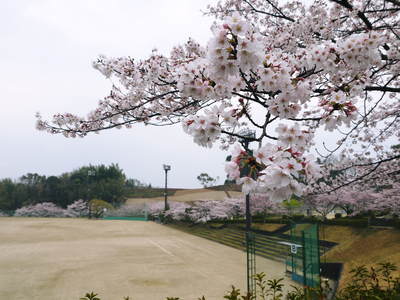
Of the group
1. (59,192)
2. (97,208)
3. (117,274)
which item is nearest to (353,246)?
(117,274)

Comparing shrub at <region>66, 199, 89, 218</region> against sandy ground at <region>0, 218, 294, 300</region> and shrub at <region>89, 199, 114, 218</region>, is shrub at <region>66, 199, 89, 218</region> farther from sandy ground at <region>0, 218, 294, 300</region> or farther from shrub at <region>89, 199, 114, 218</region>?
sandy ground at <region>0, 218, 294, 300</region>

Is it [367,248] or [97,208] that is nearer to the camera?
[367,248]

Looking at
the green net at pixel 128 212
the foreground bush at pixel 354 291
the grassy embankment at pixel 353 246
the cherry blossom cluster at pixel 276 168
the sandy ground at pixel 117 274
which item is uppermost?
the cherry blossom cluster at pixel 276 168

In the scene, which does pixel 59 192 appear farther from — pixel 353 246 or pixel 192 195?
pixel 353 246

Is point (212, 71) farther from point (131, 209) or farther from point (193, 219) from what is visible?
point (131, 209)

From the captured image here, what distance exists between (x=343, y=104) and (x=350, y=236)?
48.9ft

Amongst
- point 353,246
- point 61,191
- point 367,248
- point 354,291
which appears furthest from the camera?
point 61,191

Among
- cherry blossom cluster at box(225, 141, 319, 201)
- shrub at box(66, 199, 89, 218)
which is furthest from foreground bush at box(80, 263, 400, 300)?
shrub at box(66, 199, 89, 218)

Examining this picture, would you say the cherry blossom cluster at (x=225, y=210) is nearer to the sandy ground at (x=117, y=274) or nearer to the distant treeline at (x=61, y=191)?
the sandy ground at (x=117, y=274)

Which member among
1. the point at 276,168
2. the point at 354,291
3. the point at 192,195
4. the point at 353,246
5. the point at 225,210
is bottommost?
the point at 353,246

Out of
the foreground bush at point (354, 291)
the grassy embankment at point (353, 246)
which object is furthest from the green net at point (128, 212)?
the foreground bush at point (354, 291)

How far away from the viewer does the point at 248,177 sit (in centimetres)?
189

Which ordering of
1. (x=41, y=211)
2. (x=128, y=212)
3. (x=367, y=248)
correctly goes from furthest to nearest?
(x=128, y=212)
(x=41, y=211)
(x=367, y=248)

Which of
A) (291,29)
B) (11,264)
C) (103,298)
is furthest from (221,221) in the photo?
(291,29)
